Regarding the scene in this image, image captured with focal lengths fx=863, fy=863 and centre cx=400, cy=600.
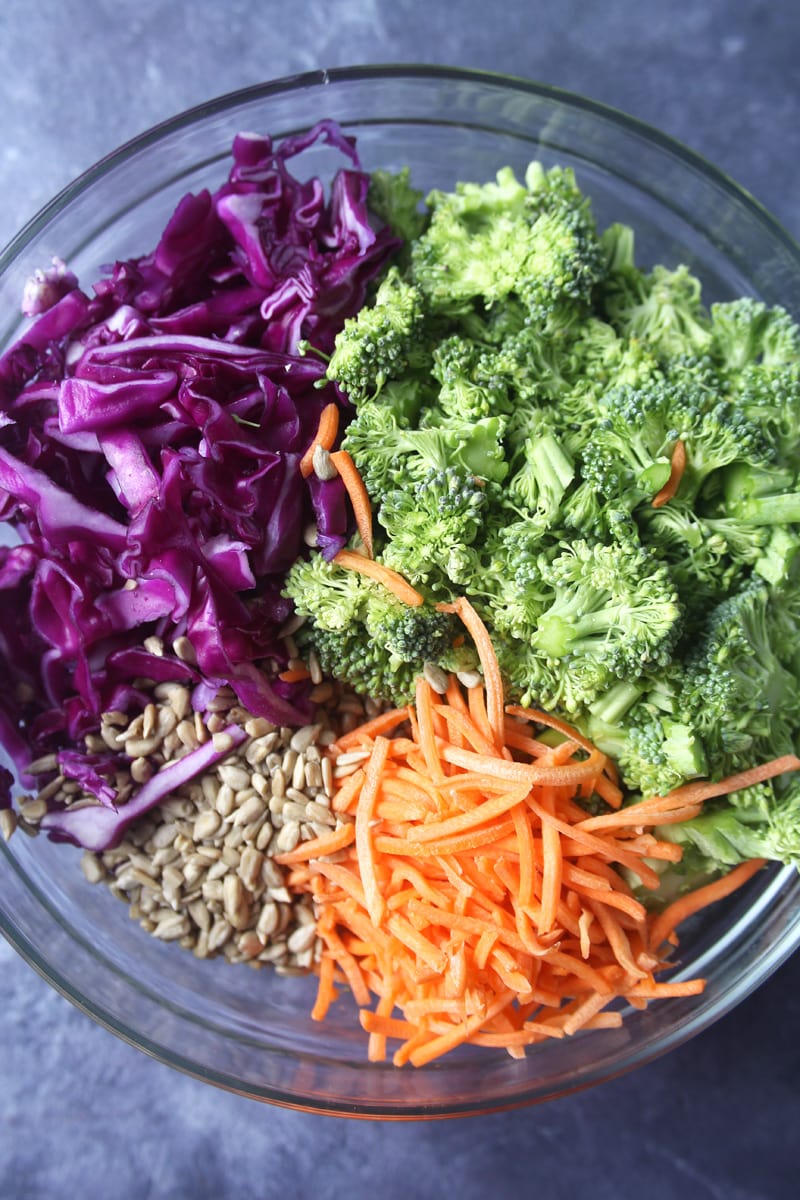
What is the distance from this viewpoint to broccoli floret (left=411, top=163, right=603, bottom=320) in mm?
1877

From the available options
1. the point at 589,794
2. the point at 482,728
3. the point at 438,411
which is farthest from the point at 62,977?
the point at 438,411

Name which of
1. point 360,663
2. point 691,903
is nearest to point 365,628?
point 360,663

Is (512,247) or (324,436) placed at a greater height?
(512,247)

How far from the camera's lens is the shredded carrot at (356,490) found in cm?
181

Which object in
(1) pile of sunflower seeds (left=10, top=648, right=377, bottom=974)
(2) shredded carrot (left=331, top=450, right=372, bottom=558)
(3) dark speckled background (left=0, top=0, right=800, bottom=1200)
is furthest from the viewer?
(3) dark speckled background (left=0, top=0, right=800, bottom=1200)

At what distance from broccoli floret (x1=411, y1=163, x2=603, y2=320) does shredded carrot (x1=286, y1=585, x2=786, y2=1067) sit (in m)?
0.67

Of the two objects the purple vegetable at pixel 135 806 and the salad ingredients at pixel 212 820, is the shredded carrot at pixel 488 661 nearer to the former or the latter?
the salad ingredients at pixel 212 820

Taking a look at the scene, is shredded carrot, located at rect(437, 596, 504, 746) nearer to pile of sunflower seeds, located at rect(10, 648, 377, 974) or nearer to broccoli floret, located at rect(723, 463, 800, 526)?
pile of sunflower seeds, located at rect(10, 648, 377, 974)

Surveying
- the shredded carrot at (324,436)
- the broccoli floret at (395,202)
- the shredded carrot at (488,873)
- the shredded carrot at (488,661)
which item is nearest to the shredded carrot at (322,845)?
the shredded carrot at (488,873)

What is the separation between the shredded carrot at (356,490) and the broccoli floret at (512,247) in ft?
1.46

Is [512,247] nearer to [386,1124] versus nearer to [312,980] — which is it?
[312,980]

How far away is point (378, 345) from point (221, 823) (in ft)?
3.81

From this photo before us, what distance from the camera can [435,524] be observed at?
174 centimetres

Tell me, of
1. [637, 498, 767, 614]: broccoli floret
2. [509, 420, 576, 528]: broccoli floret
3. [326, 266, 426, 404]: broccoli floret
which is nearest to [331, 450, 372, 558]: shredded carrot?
[326, 266, 426, 404]: broccoli floret
